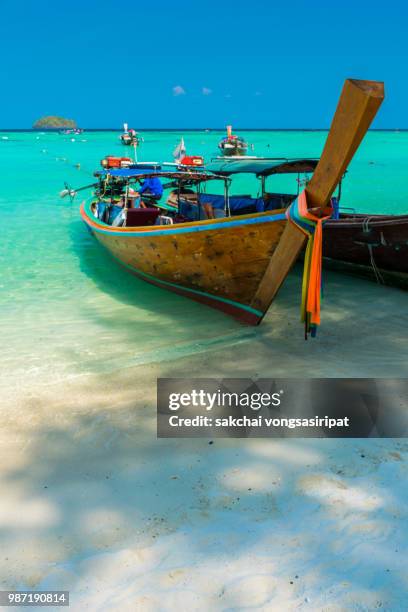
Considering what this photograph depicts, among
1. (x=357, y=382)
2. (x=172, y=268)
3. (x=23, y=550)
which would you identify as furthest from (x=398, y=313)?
(x=23, y=550)

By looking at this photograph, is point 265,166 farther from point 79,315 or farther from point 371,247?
point 79,315

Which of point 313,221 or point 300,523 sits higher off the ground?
point 313,221

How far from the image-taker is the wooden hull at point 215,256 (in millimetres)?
5395

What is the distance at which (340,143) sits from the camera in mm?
3770

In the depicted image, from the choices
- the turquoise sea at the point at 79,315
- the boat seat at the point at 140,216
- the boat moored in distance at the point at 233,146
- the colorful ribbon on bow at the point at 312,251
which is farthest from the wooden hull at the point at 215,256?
the boat moored in distance at the point at 233,146

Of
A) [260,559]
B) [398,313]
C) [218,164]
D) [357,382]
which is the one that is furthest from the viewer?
[218,164]

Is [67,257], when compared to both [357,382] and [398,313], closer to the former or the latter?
[398,313]

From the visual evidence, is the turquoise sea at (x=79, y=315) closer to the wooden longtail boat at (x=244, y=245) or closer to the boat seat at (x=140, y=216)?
the wooden longtail boat at (x=244, y=245)

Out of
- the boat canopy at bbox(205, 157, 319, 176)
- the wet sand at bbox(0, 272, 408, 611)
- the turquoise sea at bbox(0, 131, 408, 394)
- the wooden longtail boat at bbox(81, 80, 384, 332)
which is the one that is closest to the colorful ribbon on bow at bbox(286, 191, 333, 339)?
the wooden longtail boat at bbox(81, 80, 384, 332)

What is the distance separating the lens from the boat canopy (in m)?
8.06

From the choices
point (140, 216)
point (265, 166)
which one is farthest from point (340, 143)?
point (140, 216)

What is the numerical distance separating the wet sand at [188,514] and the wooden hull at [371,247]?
3.49m

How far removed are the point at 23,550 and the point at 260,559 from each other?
48.9 inches

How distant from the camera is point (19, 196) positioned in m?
22.8
